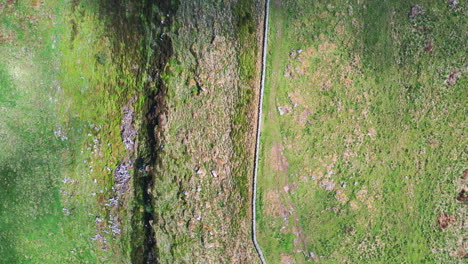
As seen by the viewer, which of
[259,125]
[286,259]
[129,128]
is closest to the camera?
[259,125]

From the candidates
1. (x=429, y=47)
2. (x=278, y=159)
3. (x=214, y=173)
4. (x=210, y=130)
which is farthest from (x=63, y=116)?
(x=429, y=47)

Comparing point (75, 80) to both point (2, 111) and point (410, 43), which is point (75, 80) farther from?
point (410, 43)

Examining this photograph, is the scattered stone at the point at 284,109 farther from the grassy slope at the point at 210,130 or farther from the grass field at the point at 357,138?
the grassy slope at the point at 210,130

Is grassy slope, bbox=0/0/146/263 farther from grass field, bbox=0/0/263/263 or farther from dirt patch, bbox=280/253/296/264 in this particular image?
dirt patch, bbox=280/253/296/264

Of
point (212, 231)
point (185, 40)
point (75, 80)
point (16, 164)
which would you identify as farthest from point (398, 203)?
point (16, 164)

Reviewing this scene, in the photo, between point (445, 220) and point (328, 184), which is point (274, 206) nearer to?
point (328, 184)

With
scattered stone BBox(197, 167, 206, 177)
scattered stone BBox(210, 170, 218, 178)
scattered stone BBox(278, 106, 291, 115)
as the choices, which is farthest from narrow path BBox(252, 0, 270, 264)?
scattered stone BBox(197, 167, 206, 177)
